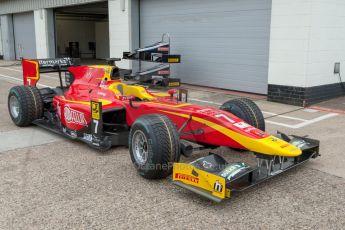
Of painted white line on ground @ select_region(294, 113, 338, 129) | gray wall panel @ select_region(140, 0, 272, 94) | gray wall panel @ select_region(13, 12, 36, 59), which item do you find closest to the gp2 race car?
painted white line on ground @ select_region(294, 113, 338, 129)

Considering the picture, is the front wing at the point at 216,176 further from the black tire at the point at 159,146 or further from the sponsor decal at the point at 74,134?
the sponsor decal at the point at 74,134

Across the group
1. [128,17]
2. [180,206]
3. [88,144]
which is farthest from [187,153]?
[128,17]

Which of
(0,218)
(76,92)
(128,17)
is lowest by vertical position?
(0,218)

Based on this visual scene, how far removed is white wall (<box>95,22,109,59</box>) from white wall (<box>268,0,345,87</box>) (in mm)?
18567

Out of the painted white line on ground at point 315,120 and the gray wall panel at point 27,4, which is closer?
the painted white line on ground at point 315,120

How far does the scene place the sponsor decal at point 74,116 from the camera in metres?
5.73

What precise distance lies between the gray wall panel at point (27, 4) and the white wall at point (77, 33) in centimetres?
561

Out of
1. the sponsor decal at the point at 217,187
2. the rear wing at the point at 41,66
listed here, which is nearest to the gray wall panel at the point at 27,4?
the rear wing at the point at 41,66

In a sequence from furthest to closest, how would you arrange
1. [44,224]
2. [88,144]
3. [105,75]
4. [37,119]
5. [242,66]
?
[242,66]
[37,119]
[105,75]
[88,144]
[44,224]

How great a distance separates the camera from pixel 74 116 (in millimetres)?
5883

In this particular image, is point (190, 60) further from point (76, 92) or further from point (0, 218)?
point (0, 218)

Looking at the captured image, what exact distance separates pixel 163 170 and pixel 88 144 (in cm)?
176

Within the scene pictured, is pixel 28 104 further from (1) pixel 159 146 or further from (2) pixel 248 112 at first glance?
(2) pixel 248 112

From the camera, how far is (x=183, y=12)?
12383 mm
